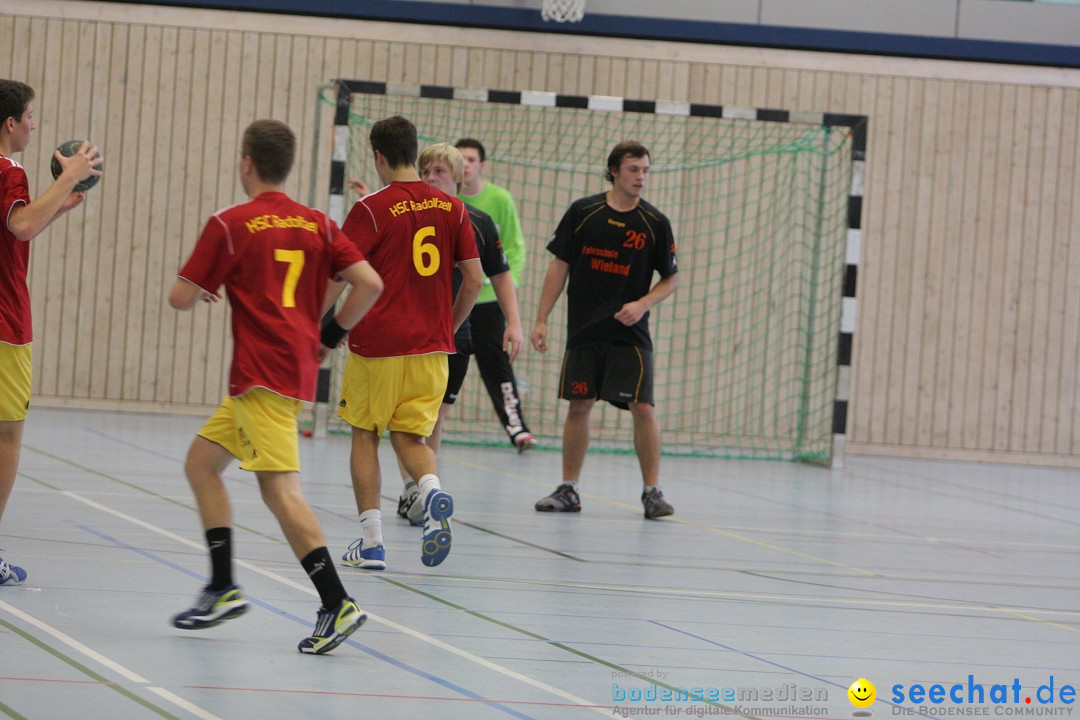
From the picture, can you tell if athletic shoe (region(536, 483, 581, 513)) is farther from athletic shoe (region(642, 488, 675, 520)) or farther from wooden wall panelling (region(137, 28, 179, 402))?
wooden wall panelling (region(137, 28, 179, 402))

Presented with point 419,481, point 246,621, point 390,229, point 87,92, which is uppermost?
point 87,92

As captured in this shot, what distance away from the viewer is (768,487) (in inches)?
363

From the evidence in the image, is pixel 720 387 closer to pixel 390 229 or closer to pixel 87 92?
pixel 87 92

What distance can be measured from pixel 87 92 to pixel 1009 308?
30.4 feet

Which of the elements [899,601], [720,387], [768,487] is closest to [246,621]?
[899,601]

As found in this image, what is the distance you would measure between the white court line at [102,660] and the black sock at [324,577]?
0.57 m

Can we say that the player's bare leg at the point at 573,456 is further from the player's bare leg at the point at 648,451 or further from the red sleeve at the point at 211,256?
the red sleeve at the point at 211,256

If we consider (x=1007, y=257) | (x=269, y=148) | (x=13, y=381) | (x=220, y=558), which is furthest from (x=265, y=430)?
(x=1007, y=257)

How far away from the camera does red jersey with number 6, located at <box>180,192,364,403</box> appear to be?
143 inches

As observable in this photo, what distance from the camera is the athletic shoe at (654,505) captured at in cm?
703

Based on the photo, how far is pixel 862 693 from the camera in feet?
11.3

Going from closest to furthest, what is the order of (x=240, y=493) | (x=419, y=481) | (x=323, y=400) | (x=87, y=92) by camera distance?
(x=419, y=481) < (x=240, y=493) < (x=323, y=400) < (x=87, y=92)

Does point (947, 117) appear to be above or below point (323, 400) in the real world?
above

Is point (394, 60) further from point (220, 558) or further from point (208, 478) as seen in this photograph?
point (220, 558)
